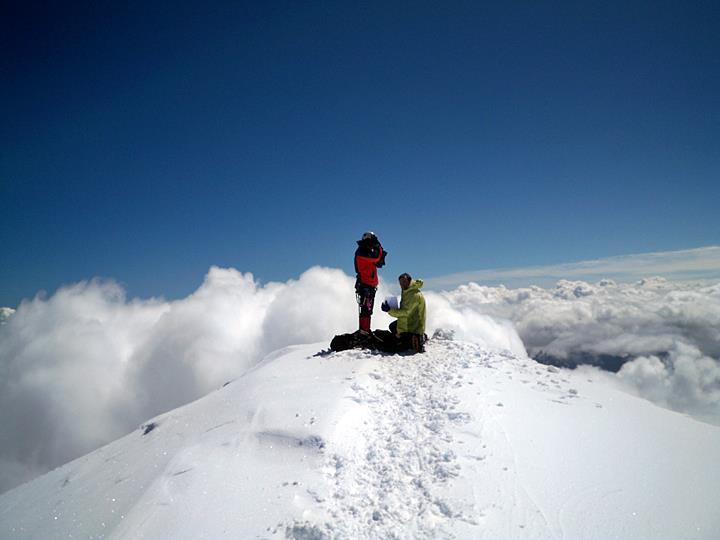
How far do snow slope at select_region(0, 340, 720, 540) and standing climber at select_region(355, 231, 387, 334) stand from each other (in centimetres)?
481

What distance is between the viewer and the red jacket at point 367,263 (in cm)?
1389

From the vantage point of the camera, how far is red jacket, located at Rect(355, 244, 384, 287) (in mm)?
13891

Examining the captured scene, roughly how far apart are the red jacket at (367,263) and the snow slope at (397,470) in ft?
17.2

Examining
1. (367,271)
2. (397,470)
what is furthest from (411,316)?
(397,470)

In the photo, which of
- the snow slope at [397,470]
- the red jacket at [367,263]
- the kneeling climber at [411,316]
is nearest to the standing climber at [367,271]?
the red jacket at [367,263]

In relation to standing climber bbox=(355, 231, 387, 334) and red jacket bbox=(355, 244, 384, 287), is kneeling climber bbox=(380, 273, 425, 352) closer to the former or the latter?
standing climber bbox=(355, 231, 387, 334)

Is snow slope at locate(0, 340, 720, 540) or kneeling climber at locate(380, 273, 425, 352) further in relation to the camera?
kneeling climber at locate(380, 273, 425, 352)

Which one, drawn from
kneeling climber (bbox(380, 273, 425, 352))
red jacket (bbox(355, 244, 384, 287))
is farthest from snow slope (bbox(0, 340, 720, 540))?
red jacket (bbox(355, 244, 384, 287))

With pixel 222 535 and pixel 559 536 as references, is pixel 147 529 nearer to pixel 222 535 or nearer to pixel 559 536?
pixel 222 535

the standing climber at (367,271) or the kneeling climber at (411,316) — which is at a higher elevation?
the standing climber at (367,271)

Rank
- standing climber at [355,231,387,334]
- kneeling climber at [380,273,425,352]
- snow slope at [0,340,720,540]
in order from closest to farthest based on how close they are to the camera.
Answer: snow slope at [0,340,720,540] < kneeling climber at [380,273,425,352] < standing climber at [355,231,387,334]

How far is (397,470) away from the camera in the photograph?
19.3 feet

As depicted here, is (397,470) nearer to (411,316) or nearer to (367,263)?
(411,316)

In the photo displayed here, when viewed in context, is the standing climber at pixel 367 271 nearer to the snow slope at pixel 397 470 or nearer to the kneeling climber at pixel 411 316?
the kneeling climber at pixel 411 316
